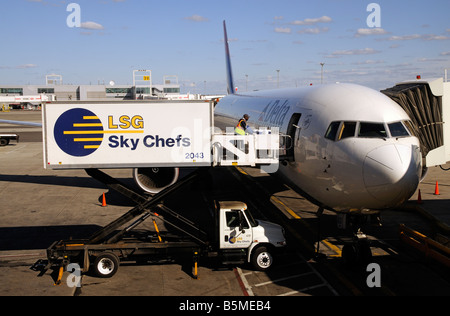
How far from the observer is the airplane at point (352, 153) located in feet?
37.2

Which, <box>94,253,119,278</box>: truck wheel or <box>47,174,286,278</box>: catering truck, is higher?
<box>47,174,286,278</box>: catering truck

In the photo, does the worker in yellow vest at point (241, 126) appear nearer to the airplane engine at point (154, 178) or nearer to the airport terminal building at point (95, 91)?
the airplane engine at point (154, 178)

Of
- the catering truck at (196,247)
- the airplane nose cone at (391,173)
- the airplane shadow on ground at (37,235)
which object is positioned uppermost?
the airplane nose cone at (391,173)

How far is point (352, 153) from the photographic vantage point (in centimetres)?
1180

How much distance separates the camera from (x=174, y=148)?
539 inches

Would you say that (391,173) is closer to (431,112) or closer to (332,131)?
(332,131)

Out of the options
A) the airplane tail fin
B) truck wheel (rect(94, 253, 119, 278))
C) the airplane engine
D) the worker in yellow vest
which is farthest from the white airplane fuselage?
the airplane tail fin

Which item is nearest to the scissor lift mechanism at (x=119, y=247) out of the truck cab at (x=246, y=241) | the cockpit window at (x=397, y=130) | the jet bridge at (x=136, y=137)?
the truck cab at (x=246, y=241)

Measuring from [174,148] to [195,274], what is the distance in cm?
378

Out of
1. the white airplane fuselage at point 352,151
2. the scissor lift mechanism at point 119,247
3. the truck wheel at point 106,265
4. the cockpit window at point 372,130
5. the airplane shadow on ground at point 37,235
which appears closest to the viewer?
the white airplane fuselage at point 352,151

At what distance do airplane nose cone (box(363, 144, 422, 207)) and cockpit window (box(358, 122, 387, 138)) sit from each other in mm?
535

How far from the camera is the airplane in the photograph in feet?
37.2

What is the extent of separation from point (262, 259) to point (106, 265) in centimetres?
457

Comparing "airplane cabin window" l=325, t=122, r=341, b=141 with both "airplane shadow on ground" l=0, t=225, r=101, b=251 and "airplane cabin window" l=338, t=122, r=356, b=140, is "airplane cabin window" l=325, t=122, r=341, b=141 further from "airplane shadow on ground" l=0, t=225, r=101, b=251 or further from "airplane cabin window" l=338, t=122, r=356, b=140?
"airplane shadow on ground" l=0, t=225, r=101, b=251
